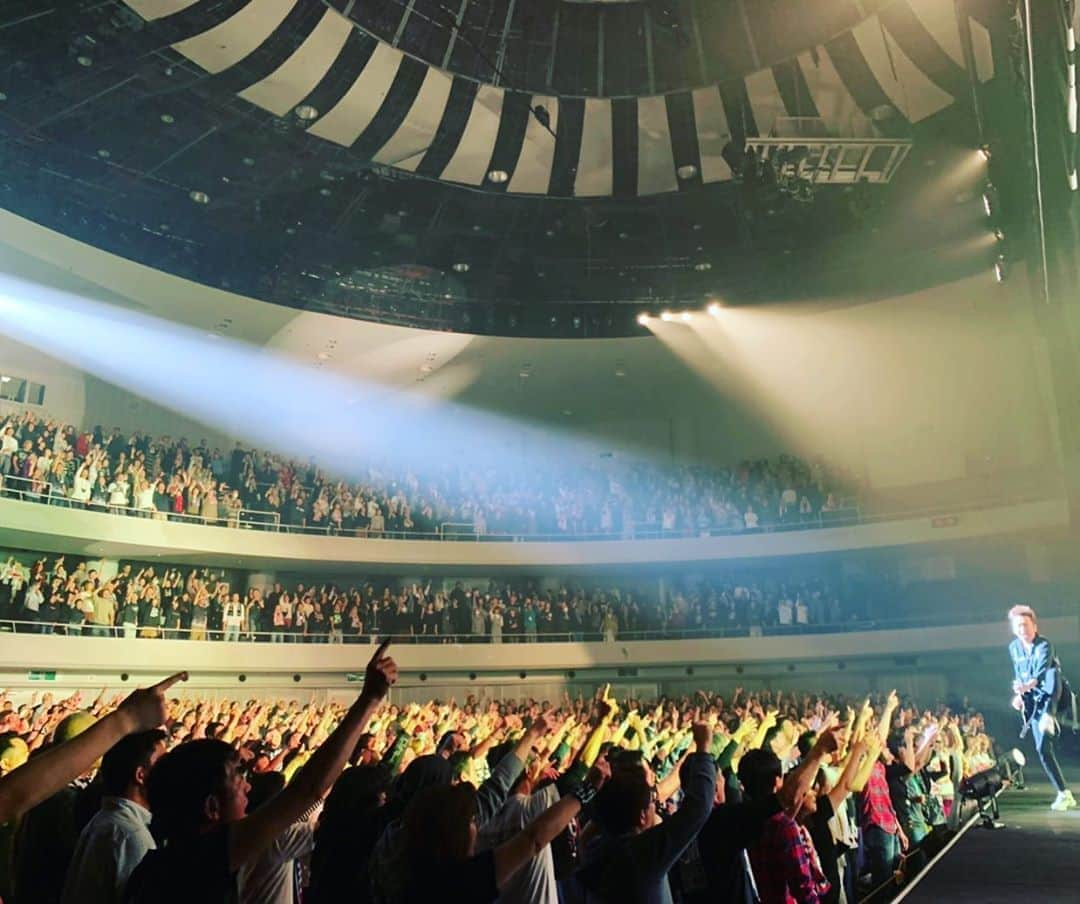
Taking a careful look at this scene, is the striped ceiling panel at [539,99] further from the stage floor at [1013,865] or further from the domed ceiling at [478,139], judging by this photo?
the stage floor at [1013,865]

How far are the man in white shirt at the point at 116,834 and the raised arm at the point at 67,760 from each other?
611 mm

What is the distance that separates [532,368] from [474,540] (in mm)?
4628

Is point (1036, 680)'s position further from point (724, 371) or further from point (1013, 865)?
point (724, 371)

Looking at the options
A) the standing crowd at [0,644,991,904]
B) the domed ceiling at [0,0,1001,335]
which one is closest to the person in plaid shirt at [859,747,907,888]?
the standing crowd at [0,644,991,904]

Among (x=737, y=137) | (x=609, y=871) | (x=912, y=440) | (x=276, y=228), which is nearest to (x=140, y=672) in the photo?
(x=276, y=228)

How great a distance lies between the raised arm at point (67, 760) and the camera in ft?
5.75

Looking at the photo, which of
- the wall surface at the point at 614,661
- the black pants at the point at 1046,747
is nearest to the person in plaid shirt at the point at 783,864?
the black pants at the point at 1046,747

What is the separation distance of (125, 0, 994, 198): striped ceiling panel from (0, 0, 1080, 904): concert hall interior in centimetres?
8

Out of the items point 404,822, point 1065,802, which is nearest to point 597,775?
point 404,822

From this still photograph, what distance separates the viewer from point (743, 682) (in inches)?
851

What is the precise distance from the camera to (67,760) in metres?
1.83

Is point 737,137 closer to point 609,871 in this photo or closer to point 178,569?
point 178,569

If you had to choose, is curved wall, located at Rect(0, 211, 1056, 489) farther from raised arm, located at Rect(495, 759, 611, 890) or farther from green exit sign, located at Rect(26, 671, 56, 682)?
raised arm, located at Rect(495, 759, 611, 890)

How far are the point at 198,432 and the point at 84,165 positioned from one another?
8394 mm
